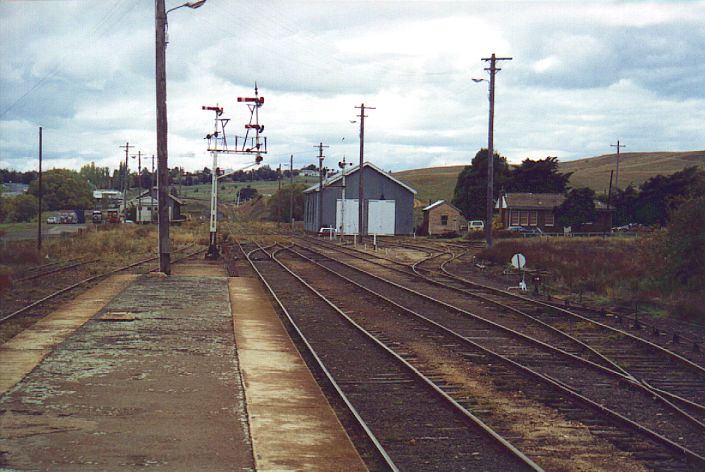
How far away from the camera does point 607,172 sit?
164500 millimetres

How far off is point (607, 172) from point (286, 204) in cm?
7471

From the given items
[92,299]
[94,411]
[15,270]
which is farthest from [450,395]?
[15,270]

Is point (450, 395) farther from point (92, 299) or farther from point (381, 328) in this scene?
point (92, 299)

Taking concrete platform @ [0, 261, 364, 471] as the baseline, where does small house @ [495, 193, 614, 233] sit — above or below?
above

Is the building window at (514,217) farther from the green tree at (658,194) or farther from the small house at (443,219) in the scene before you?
the green tree at (658,194)

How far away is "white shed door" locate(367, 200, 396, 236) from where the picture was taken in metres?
76.1

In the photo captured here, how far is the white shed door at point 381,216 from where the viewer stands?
76062 mm

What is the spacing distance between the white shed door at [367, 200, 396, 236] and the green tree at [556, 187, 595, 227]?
15.1m

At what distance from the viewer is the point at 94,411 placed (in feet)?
28.9

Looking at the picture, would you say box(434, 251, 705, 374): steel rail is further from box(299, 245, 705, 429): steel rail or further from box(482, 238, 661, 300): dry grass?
box(482, 238, 661, 300): dry grass

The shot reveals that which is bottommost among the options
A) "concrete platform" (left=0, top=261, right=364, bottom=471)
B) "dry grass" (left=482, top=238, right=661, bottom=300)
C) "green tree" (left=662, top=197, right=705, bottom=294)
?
"concrete platform" (left=0, top=261, right=364, bottom=471)

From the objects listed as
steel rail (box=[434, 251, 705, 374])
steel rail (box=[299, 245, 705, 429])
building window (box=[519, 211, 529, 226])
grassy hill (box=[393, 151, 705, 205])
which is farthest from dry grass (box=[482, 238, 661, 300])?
grassy hill (box=[393, 151, 705, 205])

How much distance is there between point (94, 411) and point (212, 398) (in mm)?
1429

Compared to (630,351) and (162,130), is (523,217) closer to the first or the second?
(162,130)
